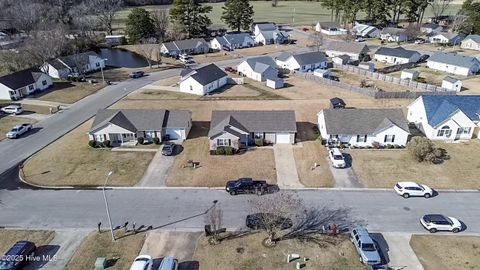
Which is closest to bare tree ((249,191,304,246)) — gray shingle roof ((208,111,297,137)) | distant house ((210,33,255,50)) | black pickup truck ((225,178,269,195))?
black pickup truck ((225,178,269,195))

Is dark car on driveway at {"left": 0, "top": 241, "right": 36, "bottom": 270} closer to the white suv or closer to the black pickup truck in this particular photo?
the black pickup truck

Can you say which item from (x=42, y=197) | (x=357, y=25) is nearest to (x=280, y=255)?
(x=42, y=197)

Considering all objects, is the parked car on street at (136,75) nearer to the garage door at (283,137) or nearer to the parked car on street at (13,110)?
the parked car on street at (13,110)

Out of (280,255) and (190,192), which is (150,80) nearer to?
(190,192)

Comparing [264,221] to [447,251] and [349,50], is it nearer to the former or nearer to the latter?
[447,251]

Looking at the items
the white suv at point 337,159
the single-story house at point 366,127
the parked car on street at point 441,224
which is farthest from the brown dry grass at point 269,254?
the single-story house at point 366,127
